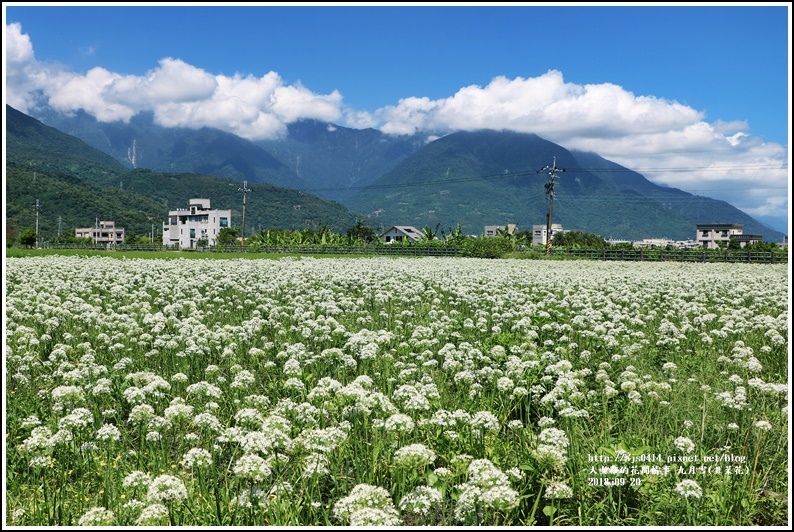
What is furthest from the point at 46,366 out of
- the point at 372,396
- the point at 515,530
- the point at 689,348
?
the point at 689,348

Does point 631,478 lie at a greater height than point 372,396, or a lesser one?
lesser

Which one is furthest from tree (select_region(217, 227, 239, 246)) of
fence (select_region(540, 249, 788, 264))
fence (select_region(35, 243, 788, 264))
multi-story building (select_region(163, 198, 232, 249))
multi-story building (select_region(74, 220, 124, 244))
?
fence (select_region(540, 249, 788, 264))

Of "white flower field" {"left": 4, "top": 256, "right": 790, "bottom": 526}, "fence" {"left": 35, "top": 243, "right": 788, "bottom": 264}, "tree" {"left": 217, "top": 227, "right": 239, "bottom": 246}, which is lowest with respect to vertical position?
"white flower field" {"left": 4, "top": 256, "right": 790, "bottom": 526}

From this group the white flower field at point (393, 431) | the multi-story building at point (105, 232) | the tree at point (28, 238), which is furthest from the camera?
the multi-story building at point (105, 232)

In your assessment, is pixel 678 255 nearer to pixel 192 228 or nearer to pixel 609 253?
pixel 609 253

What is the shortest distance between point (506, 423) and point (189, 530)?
3.92 metres

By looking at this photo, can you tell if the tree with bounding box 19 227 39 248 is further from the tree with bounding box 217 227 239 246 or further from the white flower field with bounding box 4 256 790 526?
the white flower field with bounding box 4 256 790 526

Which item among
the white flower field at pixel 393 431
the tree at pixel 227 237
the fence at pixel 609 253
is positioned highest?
the tree at pixel 227 237

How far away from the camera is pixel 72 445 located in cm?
522

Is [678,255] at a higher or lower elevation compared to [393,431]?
Result: higher

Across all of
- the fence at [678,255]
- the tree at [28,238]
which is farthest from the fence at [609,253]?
the tree at [28,238]

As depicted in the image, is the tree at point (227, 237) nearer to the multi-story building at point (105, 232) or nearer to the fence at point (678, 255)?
the multi-story building at point (105, 232)

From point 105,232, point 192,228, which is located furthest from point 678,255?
point 105,232

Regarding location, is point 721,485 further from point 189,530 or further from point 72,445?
point 72,445
